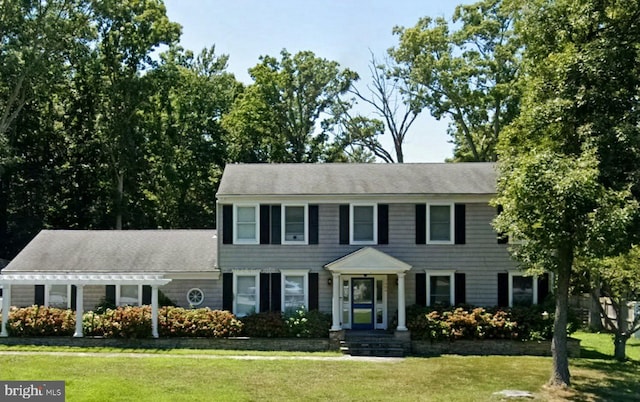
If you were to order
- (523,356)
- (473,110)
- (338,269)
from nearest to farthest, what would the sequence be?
(523,356), (338,269), (473,110)

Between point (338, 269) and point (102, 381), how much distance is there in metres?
9.09

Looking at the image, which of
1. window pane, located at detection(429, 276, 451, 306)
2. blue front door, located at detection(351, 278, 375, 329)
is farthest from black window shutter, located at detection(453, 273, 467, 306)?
blue front door, located at detection(351, 278, 375, 329)

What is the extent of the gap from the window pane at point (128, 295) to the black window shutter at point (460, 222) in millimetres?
11430

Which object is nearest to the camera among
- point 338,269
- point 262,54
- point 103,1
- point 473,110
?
point 338,269

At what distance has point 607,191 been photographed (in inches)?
547

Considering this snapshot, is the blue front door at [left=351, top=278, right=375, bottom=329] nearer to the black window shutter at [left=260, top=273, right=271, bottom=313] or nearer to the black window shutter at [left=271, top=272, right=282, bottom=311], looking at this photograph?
the black window shutter at [left=271, top=272, right=282, bottom=311]

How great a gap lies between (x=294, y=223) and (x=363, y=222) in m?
2.41

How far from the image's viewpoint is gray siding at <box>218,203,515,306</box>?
72.6 ft

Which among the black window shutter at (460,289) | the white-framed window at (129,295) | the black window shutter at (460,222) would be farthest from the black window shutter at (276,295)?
the black window shutter at (460,222)

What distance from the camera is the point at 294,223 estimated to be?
22.3 m

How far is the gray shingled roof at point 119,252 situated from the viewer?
2289 cm

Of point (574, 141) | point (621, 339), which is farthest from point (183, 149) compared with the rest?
point (574, 141)

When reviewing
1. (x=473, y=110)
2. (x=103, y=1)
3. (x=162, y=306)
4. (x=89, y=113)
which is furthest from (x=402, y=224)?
(x=89, y=113)

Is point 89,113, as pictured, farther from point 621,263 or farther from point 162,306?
point 621,263
